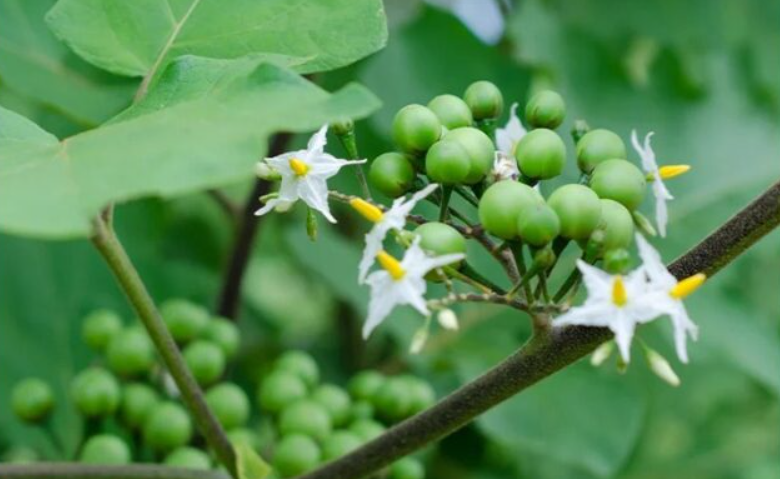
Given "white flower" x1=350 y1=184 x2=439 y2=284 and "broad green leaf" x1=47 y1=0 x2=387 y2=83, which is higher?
"broad green leaf" x1=47 y1=0 x2=387 y2=83

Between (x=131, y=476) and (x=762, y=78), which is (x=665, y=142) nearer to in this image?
(x=762, y=78)

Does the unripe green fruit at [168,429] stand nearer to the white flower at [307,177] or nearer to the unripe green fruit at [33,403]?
the unripe green fruit at [33,403]

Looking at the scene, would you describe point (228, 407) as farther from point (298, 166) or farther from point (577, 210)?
point (577, 210)

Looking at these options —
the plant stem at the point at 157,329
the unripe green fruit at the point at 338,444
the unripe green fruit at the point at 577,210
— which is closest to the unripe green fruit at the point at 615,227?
the unripe green fruit at the point at 577,210

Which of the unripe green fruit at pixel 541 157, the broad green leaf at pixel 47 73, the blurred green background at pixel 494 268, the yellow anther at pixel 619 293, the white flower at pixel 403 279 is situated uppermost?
the unripe green fruit at pixel 541 157

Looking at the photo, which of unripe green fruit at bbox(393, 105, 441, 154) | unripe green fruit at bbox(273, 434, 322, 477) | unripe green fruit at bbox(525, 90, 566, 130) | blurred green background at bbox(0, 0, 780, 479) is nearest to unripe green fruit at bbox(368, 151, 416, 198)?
unripe green fruit at bbox(393, 105, 441, 154)

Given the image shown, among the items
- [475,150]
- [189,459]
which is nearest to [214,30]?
[475,150]

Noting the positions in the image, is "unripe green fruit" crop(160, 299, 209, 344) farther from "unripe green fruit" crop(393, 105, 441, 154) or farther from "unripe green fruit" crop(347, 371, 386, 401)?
"unripe green fruit" crop(393, 105, 441, 154)
